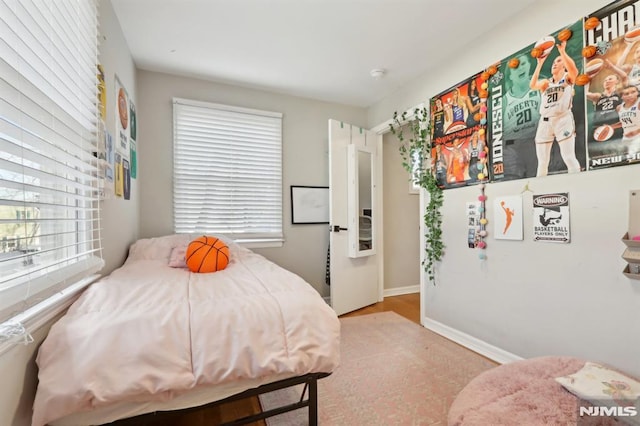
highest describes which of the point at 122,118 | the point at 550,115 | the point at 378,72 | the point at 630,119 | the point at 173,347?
the point at 378,72

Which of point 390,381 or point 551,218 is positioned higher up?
point 551,218

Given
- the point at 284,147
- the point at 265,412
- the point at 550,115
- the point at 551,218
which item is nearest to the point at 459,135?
the point at 550,115

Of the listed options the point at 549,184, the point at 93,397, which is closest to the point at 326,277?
the point at 549,184

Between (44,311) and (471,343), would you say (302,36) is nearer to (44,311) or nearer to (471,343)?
(44,311)

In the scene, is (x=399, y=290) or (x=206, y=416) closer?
(x=206, y=416)

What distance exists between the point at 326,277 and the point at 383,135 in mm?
1969

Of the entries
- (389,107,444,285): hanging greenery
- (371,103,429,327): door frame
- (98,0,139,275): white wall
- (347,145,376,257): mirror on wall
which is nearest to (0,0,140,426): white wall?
(98,0,139,275): white wall

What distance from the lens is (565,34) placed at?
5.53ft

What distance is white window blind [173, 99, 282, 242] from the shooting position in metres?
2.90

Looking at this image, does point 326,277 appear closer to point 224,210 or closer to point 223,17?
point 224,210

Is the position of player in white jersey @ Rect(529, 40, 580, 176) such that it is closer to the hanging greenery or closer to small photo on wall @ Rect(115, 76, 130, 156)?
the hanging greenery

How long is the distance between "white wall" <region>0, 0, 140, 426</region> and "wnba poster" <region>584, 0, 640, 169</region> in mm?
2677

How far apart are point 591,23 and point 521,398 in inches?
77.3

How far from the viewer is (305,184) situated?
11.2 feet
